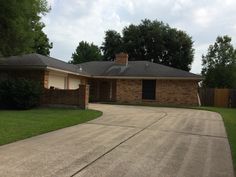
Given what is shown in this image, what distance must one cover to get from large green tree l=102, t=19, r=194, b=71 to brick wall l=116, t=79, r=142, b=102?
21412 millimetres

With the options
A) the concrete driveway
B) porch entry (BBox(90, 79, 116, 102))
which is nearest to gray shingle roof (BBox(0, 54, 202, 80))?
porch entry (BBox(90, 79, 116, 102))

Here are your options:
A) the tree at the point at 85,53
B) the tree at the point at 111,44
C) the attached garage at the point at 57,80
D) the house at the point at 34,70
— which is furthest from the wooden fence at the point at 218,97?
the tree at the point at 85,53

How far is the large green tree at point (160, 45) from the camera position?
168 ft

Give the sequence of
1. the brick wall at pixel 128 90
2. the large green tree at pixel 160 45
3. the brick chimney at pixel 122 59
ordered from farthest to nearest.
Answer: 1. the large green tree at pixel 160 45
2. the brick chimney at pixel 122 59
3. the brick wall at pixel 128 90

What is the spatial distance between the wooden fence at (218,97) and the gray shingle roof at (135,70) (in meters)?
3.68

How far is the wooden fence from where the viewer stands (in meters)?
31.6

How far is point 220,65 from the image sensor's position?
4712 cm

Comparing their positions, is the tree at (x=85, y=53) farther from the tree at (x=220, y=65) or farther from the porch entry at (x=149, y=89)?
the porch entry at (x=149, y=89)

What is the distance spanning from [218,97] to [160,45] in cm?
2039

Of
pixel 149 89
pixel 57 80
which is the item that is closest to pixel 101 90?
pixel 149 89

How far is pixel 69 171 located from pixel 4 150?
7.46 ft

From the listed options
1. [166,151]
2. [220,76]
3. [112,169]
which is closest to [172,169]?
[112,169]

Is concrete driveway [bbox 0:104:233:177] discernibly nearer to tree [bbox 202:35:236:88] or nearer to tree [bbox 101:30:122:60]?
tree [bbox 202:35:236:88]

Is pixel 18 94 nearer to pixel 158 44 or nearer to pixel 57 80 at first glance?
pixel 57 80
